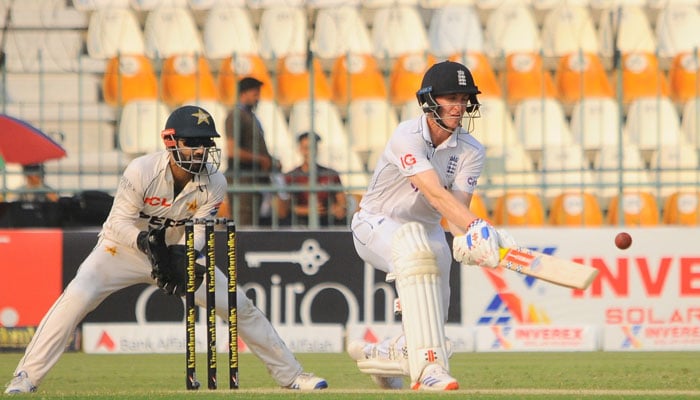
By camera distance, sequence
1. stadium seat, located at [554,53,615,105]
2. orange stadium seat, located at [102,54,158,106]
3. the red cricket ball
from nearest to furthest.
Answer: the red cricket ball → orange stadium seat, located at [102,54,158,106] → stadium seat, located at [554,53,615,105]

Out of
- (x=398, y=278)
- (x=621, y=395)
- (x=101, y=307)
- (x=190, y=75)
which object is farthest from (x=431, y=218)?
(x=190, y=75)

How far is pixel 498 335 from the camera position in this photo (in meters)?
11.2

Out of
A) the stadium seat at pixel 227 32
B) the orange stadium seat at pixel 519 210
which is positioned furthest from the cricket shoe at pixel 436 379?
the stadium seat at pixel 227 32

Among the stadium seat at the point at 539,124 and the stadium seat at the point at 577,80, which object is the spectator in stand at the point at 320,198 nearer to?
the stadium seat at the point at 539,124

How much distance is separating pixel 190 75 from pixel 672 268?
518 centimetres

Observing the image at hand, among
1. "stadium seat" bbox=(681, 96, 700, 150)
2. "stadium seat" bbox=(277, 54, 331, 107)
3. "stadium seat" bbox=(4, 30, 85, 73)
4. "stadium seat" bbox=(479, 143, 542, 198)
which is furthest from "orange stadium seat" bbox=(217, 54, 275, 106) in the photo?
"stadium seat" bbox=(681, 96, 700, 150)

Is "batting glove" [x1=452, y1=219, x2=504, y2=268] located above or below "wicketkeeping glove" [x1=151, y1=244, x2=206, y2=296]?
above

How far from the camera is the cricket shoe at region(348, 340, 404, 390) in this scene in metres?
7.14

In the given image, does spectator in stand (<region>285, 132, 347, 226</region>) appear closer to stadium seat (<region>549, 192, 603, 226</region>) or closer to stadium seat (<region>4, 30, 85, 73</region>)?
stadium seat (<region>549, 192, 603, 226</region>)

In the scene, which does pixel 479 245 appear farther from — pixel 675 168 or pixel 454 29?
pixel 454 29

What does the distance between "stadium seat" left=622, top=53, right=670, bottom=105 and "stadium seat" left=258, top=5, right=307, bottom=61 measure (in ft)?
11.2

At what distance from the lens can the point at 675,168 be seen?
459 inches

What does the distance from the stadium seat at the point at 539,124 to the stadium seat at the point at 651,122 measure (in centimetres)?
63

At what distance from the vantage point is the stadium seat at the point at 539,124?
13773 mm
